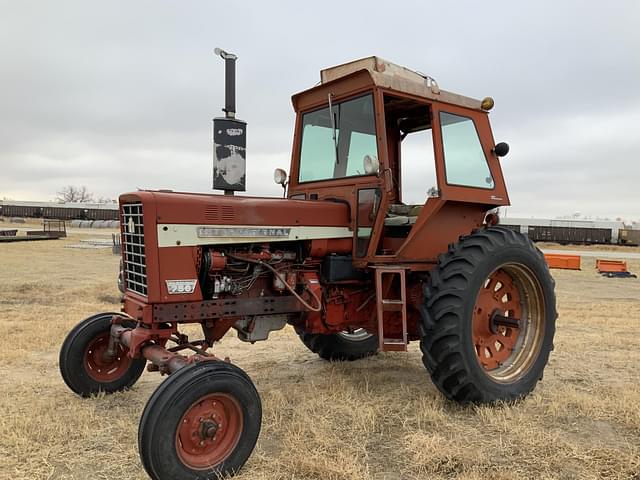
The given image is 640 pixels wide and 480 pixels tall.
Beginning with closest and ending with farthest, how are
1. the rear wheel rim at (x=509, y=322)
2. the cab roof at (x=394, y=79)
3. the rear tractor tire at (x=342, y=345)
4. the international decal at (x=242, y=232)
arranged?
the international decal at (x=242, y=232) → the cab roof at (x=394, y=79) → the rear wheel rim at (x=509, y=322) → the rear tractor tire at (x=342, y=345)

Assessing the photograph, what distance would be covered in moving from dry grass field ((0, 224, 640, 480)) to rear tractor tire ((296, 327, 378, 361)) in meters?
0.14

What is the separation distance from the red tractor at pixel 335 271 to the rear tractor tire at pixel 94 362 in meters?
0.01

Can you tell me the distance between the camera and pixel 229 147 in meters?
5.52

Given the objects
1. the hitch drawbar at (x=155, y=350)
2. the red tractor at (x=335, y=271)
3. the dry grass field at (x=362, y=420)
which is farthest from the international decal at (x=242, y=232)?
the dry grass field at (x=362, y=420)

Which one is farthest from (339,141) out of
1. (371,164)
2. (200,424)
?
(200,424)

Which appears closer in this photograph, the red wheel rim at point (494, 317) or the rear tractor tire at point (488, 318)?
the rear tractor tire at point (488, 318)

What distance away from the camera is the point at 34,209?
50188 mm

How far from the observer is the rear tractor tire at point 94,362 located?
4.46 m

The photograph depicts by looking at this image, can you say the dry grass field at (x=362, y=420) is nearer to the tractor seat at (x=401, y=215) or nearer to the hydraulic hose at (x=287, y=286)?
the hydraulic hose at (x=287, y=286)

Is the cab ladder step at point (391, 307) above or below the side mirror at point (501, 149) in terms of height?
below

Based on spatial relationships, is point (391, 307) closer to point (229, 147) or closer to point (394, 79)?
point (394, 79)

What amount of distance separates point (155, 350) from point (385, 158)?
2289 millimetres

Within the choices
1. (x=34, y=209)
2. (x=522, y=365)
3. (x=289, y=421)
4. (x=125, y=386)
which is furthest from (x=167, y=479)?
(x=34, y=209)

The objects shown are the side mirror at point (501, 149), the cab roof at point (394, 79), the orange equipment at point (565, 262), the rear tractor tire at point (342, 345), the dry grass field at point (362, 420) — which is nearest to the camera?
the dry grass field at point (362, 420)
